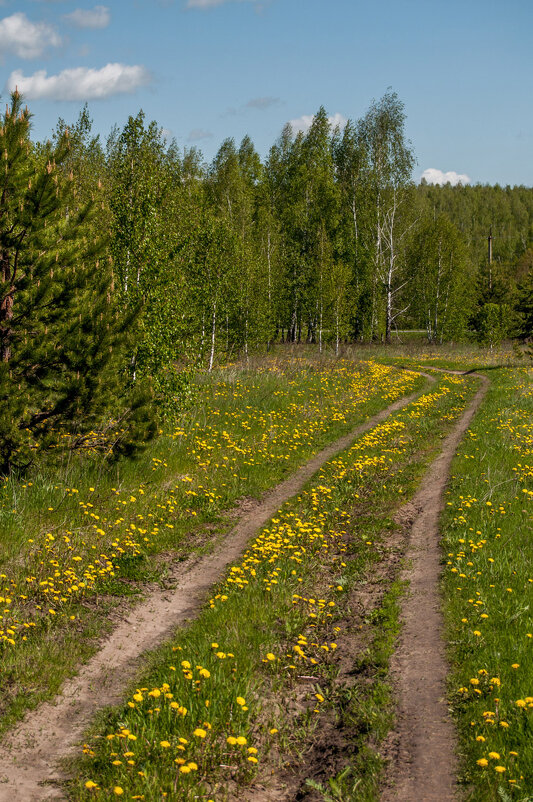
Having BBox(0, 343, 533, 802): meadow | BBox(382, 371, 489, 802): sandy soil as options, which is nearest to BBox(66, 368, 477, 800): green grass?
BBox(0, 343, 533, 802): meadow

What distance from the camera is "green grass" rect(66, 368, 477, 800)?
172 inches

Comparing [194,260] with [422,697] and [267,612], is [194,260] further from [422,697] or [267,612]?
[422,697]

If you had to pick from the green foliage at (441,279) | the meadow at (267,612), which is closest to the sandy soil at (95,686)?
the meadow at (267,612)

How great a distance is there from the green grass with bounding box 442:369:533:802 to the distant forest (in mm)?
6386

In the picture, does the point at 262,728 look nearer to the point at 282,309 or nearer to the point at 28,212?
the point at 28,212

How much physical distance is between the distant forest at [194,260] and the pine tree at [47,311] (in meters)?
0.03

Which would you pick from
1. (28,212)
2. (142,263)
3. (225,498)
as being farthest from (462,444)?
(28,212)

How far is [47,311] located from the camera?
959 centimetres

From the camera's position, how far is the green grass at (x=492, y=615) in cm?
432

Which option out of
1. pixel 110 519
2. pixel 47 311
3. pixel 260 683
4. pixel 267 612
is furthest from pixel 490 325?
pixel 260 683

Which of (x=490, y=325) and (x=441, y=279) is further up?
(x=441, y=279)

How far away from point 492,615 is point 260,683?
282cm

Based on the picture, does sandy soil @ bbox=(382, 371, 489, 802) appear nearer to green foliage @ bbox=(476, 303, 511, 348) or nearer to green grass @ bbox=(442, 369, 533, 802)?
green grass @ bbox=(442, 369, 533, 802)

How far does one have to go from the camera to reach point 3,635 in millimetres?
5902
